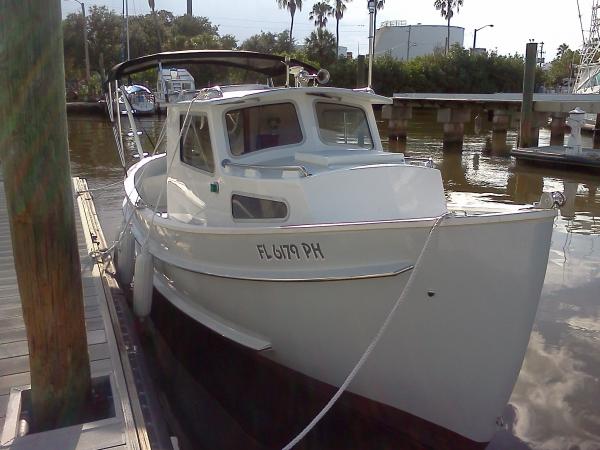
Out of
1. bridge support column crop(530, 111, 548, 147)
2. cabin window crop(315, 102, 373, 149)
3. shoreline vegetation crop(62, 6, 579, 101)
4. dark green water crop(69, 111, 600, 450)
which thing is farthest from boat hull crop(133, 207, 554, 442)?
shoreline vegetation crop(62, 6, 579, 101)

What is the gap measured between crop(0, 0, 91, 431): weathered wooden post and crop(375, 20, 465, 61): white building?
7242 centimetres

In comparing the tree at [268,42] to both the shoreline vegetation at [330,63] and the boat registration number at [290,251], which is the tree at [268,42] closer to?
the shoreline vegetation at [330,63]

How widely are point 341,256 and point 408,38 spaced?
72869 millimetres

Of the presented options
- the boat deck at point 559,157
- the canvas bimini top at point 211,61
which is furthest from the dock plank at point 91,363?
the boat deck at point 559,157

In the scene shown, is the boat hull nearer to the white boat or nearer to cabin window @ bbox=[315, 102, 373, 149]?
the white boat

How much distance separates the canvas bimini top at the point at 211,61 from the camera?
25.3 ft

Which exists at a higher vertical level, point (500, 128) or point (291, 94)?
point (291, 94)


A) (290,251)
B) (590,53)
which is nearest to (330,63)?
(590,53)

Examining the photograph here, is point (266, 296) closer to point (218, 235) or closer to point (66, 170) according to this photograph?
point (218, 235)

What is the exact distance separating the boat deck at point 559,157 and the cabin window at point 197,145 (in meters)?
13.6

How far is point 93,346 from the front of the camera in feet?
15.1

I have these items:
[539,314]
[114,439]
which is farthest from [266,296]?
[539,314]

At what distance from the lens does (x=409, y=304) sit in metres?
4.39

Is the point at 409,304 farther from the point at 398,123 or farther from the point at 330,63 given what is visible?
the point at 330,63
